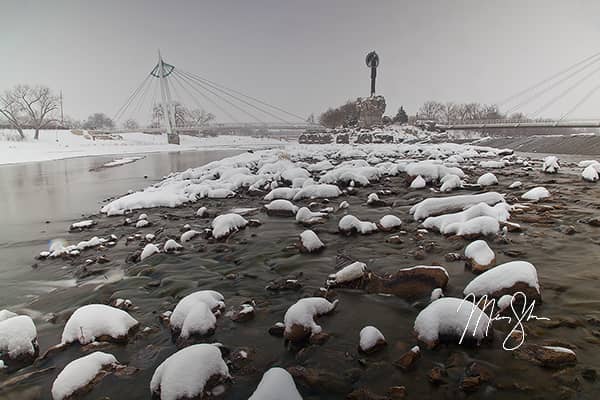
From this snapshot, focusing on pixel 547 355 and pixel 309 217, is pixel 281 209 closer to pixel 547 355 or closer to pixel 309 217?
pixel 309 217

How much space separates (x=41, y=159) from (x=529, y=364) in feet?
153

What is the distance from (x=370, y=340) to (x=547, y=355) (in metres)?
1.50

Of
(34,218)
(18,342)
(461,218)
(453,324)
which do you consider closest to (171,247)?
(18,342)

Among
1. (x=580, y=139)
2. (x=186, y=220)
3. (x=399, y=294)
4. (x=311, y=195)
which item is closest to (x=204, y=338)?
(x=399, y=294)

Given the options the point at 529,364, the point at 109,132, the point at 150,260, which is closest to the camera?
the point at 529,364

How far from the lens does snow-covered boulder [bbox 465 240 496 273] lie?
4.41 metres

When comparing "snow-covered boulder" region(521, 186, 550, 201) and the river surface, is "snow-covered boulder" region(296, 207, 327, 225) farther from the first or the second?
"snow-covered boulder" region(521, 186, 550, 201)

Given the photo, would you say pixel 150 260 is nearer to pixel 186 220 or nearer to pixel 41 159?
pixel 186 220

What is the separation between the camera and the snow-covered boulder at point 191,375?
8.04 feet

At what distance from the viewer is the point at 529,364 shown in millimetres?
2707

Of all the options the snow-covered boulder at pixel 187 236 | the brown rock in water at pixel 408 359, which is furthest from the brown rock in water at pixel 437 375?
the snow-covered boulder at pixel 187 236

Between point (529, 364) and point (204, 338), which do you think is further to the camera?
point (204, 338)

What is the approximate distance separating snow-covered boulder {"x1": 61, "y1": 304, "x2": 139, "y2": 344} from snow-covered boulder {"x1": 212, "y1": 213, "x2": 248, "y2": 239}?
10.5 ft

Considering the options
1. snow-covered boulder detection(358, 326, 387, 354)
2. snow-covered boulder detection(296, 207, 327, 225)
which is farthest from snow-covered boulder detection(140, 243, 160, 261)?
snow-covered boulder detection(358, 326, 387, 354)
